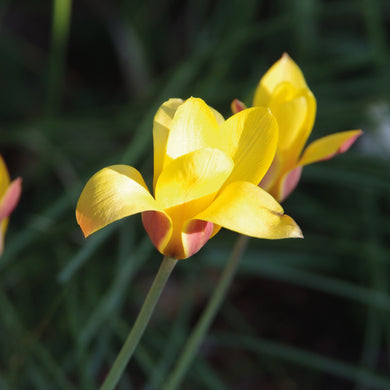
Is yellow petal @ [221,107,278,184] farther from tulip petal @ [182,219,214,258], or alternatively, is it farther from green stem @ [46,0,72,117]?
green stem @ [46,0,72,117]

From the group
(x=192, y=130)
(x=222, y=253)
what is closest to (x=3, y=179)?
(x=192, y=130)

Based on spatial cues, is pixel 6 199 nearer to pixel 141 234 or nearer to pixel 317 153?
pixel 317 153

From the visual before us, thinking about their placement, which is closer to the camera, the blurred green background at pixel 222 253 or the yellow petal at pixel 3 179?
the yellow petal at pixel 3 179

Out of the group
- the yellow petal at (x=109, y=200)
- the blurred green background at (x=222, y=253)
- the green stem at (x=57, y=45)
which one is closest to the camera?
the yellow petal at (x=109, y=200)

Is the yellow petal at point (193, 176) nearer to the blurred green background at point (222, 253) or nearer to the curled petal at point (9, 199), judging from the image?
the curled petal at point (9, 199)

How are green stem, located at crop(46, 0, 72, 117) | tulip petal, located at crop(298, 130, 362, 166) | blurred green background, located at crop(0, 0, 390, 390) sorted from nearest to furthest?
tulip petal, located at crop(298, 130, 362, 166) → blurred green background, located at crop(0, 0, 390, 390) → green stem, located at crop(46, 0, 72, 117)

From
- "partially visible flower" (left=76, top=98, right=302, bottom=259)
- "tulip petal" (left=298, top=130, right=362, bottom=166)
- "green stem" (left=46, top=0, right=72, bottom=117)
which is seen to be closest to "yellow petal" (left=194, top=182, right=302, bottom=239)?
"partially visible flower" (left=76, top=98, right=302, bottom=259)

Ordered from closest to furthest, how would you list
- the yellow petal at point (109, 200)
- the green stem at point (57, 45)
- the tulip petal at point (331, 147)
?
1. the yellow petal at point (109, 200)
2. the tulip petal at point (331, 147)
3. the green stem at point (57, 45)

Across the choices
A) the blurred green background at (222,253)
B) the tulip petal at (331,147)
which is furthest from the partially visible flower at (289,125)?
the blurred green background at (222,253)

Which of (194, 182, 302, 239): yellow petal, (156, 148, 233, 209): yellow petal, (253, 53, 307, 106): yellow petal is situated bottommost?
(253, 53, 307, 106): yellow petal
